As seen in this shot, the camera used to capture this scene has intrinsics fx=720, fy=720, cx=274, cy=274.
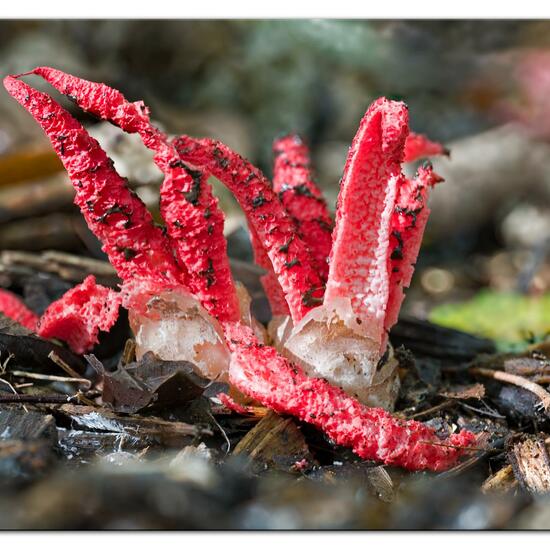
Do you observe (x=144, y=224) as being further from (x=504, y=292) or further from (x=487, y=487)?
(x=504, y=292)

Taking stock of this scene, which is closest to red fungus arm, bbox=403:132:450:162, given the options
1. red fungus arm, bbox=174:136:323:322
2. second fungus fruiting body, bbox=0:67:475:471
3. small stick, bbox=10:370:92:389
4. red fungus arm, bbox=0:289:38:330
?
second fungus fruiting body, bbox=0:67:475:471

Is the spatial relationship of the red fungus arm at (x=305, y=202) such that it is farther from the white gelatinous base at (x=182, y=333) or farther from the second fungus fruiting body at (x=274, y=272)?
the white gelatinous base at (x=182, y=333)

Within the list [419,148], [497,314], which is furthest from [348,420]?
[497,314]

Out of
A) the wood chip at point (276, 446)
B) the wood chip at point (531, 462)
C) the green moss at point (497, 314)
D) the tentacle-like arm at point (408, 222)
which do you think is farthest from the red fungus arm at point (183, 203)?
the green moss at point (497, 314)

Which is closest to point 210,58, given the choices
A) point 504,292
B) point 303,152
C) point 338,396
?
point 504,292

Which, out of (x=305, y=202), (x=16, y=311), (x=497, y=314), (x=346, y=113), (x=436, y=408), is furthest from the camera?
(x=346, y=113)

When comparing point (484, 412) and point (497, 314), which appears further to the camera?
point (497, 314)

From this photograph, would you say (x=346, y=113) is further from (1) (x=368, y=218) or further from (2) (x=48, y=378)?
(2) (x=48, y=378)

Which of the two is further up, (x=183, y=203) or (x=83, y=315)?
(x=183, y=203)
